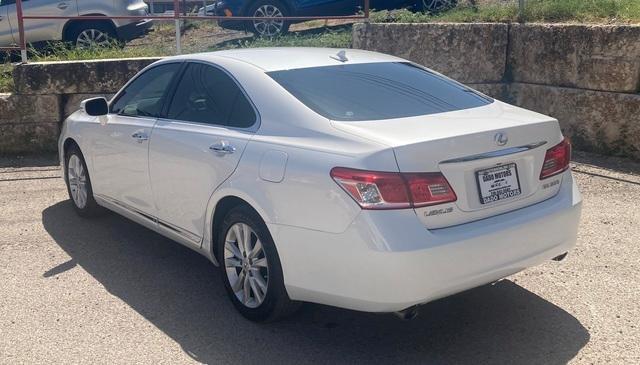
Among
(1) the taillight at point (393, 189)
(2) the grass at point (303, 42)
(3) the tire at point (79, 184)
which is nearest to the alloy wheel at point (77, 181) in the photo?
(3) the tire at point (79, 184)

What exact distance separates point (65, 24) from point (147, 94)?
6992 mm

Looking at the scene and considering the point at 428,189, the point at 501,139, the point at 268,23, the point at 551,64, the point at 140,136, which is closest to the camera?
the point at 428,189

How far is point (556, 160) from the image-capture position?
416 cm

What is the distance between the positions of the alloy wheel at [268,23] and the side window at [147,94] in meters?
5.50

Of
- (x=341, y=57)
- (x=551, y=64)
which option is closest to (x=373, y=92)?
(x=341, y=57)

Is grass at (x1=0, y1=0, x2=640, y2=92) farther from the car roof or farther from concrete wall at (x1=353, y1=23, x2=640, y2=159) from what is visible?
the car roof

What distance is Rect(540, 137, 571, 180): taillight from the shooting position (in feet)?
13.4

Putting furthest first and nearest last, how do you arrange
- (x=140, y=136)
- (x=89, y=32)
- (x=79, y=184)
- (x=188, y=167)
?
(x=89, y=32) < (x=79, y=184) < (x=140, y=136) < (x=188, y=167)

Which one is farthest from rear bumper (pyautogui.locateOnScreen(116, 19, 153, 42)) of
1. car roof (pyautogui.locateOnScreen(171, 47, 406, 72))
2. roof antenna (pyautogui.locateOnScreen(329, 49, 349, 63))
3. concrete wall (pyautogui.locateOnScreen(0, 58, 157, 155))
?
roof antenna (pyautogui.locateOnScreen(329, 49, 349, 63))

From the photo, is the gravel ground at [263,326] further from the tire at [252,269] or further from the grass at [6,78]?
the grass at [6,78]

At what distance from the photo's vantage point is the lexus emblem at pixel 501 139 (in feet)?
12.5

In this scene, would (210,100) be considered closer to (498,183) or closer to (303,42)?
(498,183)

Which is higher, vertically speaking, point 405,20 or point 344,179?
point 405,20

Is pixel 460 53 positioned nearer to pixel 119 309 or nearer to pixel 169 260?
pixel 169 260
